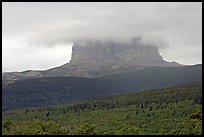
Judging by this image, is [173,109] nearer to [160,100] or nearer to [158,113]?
[158,113]

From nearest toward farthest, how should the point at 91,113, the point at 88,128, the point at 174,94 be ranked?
the point at 88,128, the point at 91,113, the point at 174,94

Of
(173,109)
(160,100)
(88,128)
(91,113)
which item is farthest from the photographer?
(160,100)

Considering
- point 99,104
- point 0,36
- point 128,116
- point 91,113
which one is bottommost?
point 99,104

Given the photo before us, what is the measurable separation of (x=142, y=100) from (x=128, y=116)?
180 feet

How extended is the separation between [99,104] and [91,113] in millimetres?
37618

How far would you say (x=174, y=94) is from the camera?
618ft

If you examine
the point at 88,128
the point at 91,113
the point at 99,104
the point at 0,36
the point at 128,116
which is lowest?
the point at 99,104

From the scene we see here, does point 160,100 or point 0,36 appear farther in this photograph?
point 160,100

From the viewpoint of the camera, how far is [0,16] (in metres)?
15.7

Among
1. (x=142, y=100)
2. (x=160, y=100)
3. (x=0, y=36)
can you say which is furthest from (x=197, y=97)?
(x=0, y=36)

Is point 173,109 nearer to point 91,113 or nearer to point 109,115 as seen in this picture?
point 109,115

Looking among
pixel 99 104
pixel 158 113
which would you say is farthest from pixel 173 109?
pixel 99 104

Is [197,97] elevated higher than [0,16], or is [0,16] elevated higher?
[0,16]

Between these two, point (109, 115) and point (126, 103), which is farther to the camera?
point (126, 103)
